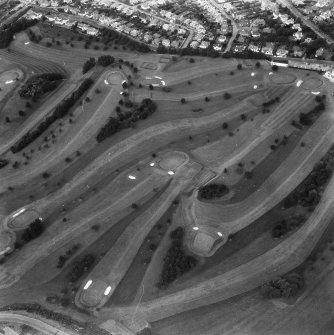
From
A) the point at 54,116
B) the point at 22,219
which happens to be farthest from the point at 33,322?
the point at 54,116

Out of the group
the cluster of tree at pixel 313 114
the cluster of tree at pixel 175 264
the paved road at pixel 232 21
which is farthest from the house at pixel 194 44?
the cluster of tree at pixel 175 264

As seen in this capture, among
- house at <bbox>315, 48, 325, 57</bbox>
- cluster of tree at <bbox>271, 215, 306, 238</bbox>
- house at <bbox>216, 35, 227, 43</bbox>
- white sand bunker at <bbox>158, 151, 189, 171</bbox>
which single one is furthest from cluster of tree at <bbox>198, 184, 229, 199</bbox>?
house at <bbox>216, 35, 227, 43</bbox>

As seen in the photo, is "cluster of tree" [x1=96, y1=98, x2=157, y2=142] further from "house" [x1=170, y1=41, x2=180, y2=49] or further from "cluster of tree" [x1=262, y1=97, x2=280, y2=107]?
"house" [x1=170, y1=41, x2=180, y2=49]

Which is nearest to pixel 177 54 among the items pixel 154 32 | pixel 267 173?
pixel 154 32

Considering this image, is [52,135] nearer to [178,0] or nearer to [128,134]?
[128,134]

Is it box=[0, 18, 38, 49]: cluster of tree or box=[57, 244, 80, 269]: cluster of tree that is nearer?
box=[57, 244, 80, 269]: cluster of tree

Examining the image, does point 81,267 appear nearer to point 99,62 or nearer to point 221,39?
point 99,62
